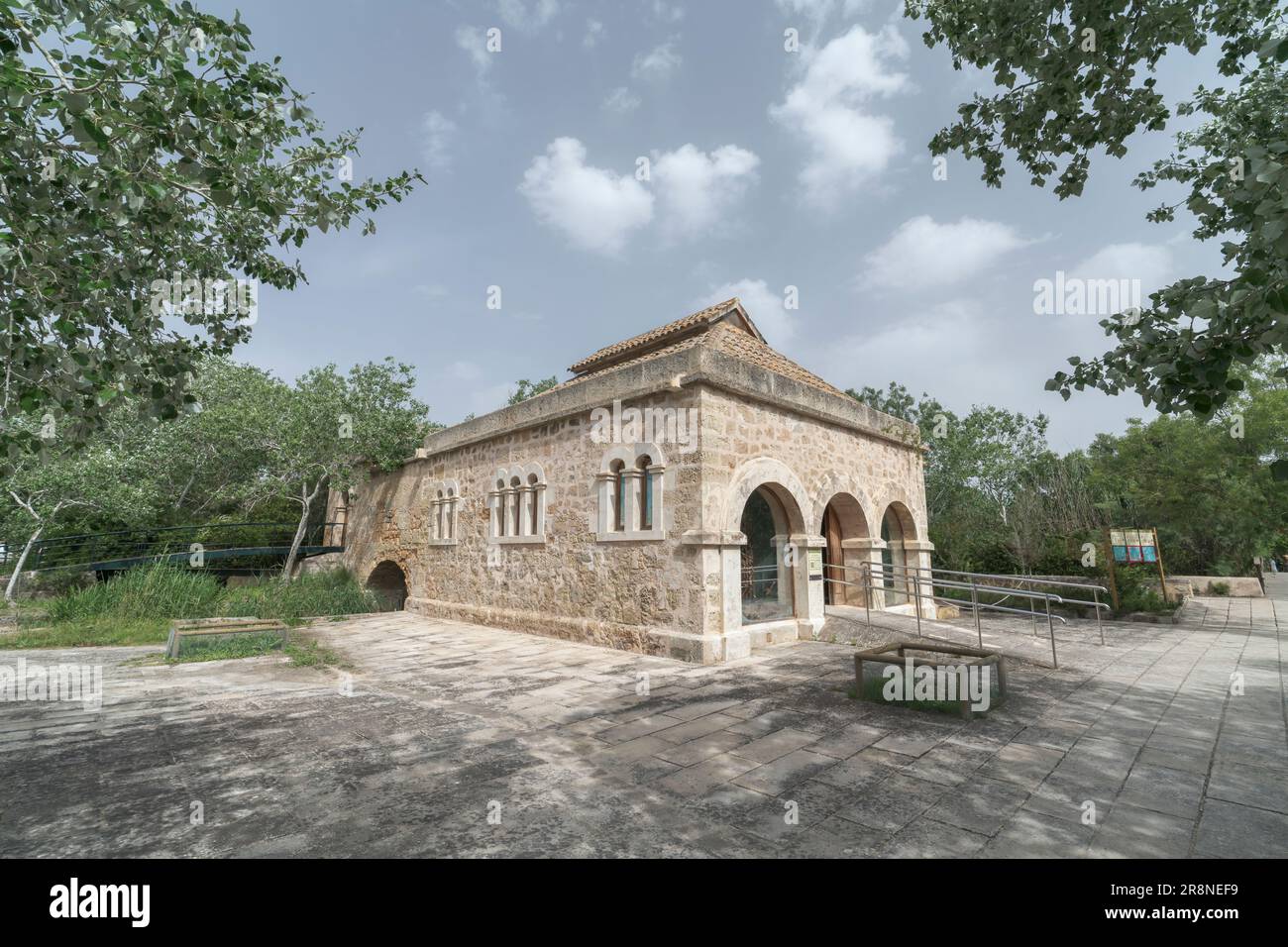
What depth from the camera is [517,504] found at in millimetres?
10375

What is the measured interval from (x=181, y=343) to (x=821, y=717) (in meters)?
5.32

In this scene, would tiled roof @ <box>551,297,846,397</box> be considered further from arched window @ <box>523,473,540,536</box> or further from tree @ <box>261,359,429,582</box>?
tree @ <box>261,359,429,582</box>

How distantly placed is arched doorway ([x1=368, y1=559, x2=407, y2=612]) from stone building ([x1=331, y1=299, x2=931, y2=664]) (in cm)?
262

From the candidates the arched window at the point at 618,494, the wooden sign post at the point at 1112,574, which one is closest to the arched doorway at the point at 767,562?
the arched window at the point at 618,494

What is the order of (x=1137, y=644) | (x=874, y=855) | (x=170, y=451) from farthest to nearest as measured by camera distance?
(x=170, y=451)
(x=1137, y=644)
(x=874, y=855)

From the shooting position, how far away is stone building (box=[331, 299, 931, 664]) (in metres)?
7.33

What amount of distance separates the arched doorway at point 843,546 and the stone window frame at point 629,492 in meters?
3.77

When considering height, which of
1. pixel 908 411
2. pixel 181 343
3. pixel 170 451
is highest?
pixel 908 411

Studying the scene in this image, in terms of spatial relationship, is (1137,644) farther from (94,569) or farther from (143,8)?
(94,569)

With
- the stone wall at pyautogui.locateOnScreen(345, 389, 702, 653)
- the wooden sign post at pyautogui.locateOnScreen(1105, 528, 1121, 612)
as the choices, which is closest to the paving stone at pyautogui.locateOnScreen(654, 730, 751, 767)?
the stone wall at pyautogui.locateOnScreen(345, 389, 702, 653)
